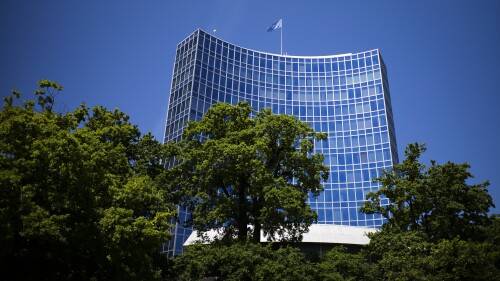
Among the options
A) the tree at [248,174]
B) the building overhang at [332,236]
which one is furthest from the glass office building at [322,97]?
the tree at [248,174]

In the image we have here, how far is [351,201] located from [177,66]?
1578 inches

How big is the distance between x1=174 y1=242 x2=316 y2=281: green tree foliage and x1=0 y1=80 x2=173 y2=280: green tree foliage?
430 cm

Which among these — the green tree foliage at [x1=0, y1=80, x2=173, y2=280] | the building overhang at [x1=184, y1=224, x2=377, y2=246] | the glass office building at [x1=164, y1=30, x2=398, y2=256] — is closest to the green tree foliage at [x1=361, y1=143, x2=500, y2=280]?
the building overhang at [x1=184, y1=224, x2=377, y2=246]

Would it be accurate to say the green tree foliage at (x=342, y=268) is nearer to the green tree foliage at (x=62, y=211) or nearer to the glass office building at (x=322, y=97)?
the green tree foliage at (x=62, y=211)

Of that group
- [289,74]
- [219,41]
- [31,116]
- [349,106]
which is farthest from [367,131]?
[31,116]

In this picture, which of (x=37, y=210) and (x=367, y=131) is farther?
(x=367, y=131)

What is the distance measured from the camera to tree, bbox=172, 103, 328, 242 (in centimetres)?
3169

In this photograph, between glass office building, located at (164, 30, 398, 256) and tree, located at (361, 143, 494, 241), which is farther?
glass office building, located at (164, 30, 398, 256)

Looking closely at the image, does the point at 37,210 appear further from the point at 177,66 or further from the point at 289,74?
the point at 289,74

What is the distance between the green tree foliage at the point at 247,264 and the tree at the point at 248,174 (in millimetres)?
2301

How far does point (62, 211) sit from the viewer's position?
915 inches

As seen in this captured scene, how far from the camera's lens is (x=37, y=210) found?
2066cm

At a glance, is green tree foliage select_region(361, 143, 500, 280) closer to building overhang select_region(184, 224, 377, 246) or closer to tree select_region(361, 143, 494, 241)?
tree select_region(361, 143, 494, 241)

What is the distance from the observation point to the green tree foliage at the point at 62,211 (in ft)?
67.5
